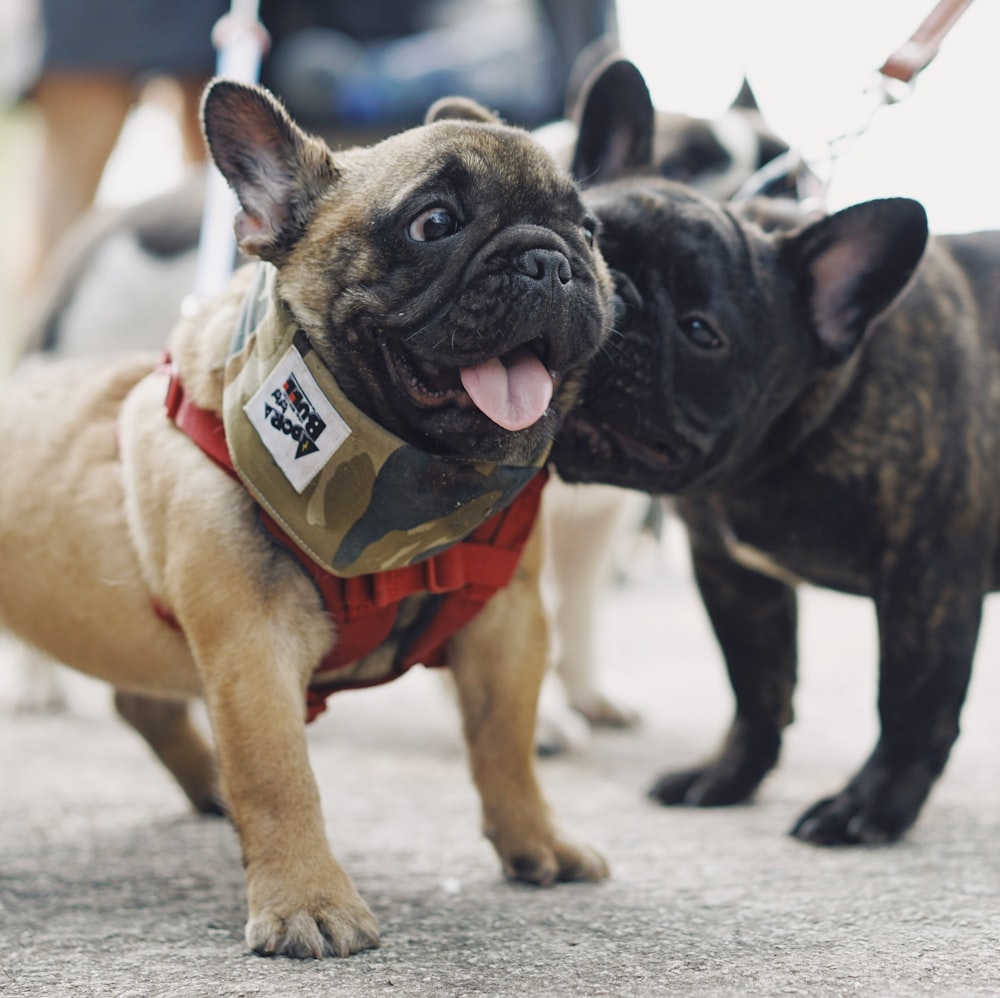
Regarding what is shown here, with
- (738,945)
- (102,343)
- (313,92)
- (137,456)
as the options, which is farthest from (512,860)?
(313,92)

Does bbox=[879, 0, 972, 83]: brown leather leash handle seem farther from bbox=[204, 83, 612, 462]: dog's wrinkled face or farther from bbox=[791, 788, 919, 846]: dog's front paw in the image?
bbox=[791, 788, 919, 846]: dog's front paw

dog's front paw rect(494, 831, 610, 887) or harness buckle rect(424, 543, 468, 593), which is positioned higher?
harness buckle rect(424, 543, 468, 593)

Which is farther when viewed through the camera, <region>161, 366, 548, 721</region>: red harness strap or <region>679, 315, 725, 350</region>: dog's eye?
<region>679, 315, 725, 350</region>: dog's eye

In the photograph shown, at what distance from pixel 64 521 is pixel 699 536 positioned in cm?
137

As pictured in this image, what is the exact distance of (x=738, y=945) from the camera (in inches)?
79.7

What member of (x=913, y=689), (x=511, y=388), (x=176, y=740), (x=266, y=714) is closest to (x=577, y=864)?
(x=266, y=714)

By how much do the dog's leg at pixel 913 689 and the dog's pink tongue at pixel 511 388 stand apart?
3.26ft

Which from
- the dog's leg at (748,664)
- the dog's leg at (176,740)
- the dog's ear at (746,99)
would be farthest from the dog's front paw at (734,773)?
the dog's ear at (746,99)

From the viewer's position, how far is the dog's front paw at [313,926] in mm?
1961

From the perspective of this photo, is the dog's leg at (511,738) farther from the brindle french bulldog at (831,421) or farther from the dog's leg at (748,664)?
the dog's leg at (748,664)

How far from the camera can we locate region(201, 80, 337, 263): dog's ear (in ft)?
7.12

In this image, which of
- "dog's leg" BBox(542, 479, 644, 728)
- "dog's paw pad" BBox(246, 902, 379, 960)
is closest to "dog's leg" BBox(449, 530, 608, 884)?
"dog's paw pad" BBox(246, 902, 379, 960)

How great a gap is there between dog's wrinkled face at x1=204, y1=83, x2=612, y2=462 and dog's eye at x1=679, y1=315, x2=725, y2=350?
379 mm

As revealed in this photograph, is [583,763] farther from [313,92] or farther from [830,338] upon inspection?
[313,92]
